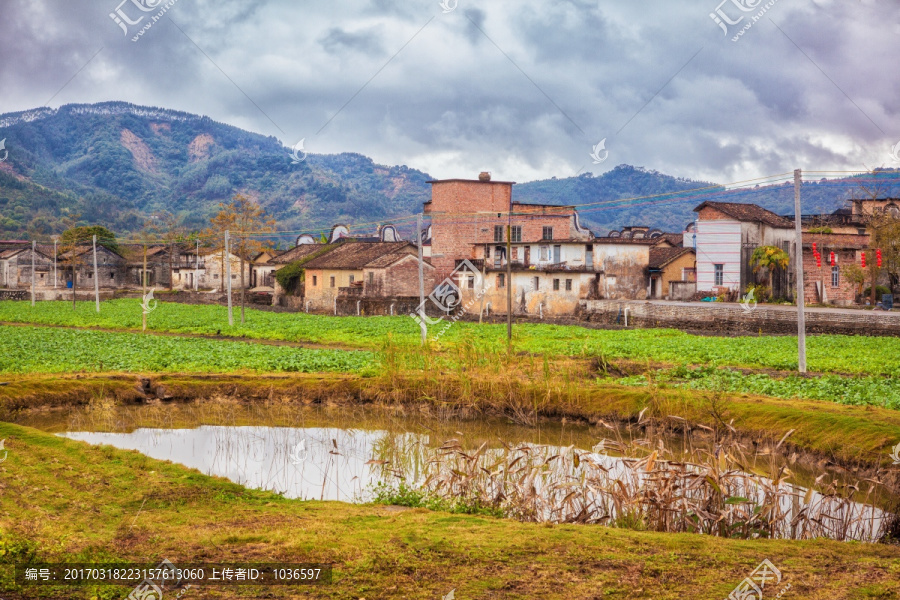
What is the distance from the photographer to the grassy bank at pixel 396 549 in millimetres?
6664

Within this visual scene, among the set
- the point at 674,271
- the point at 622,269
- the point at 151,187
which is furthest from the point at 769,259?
the point at 151,187

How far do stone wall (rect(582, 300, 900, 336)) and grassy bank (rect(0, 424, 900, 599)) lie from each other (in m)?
26.7

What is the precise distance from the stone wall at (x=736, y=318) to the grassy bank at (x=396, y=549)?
87.7 feet

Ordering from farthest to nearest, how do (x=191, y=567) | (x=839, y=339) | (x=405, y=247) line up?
(x=405, y=247), (x=839, y=339), (x=191, y=567)

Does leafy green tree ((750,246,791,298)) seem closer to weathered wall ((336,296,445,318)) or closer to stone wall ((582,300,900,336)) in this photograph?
stone wall ((582,300,900,336))

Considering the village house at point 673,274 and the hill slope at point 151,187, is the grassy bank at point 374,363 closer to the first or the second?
the village house at point 673,274

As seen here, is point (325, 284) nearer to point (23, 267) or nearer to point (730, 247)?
point (730, 247)

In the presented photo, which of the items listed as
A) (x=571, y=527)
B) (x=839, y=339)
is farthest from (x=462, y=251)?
(x=571, y=527)

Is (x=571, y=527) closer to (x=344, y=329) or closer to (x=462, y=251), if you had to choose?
(x=344, y=329)

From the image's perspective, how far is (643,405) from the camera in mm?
17062

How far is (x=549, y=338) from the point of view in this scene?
109 ft

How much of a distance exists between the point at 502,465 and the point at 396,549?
4481 millimetres

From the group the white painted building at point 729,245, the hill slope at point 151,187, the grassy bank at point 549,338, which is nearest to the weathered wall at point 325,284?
the grassy bank at point 549,338

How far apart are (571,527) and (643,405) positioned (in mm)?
8820
